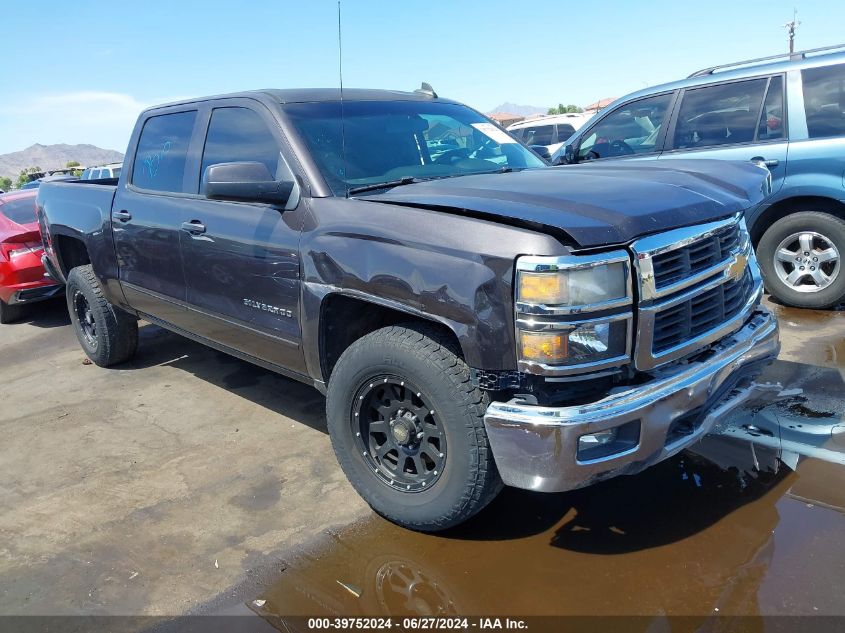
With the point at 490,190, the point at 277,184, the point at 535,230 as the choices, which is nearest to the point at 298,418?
the point at 277,184

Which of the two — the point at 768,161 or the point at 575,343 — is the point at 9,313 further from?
the point at 768,161

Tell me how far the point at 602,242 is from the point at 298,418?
8.59ft

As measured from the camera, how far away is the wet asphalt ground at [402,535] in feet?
8.34

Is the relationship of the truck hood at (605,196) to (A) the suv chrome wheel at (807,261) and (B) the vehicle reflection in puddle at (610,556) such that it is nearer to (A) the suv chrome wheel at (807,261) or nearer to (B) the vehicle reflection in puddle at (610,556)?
(B) the vehicle reflection in puddle at (610,556)

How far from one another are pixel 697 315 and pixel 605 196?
61cm

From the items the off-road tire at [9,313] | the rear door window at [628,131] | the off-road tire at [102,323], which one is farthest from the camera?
the off-road tire at [9,313]

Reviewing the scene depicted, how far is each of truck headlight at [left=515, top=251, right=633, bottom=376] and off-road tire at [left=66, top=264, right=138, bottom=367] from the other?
13.1 feet

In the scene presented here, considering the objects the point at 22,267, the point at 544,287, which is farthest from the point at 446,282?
the point at 22,267

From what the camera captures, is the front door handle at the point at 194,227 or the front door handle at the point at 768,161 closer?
the front door handle at the point at 194,227

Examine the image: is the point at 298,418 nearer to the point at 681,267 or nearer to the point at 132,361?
the point at 132,361

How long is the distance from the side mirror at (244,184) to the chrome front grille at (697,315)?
5.89 feet

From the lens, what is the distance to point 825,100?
5.34 m

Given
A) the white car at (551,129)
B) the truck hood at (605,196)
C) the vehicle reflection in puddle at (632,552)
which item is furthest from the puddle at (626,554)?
the white car at (551,129)

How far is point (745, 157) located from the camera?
562 cm
